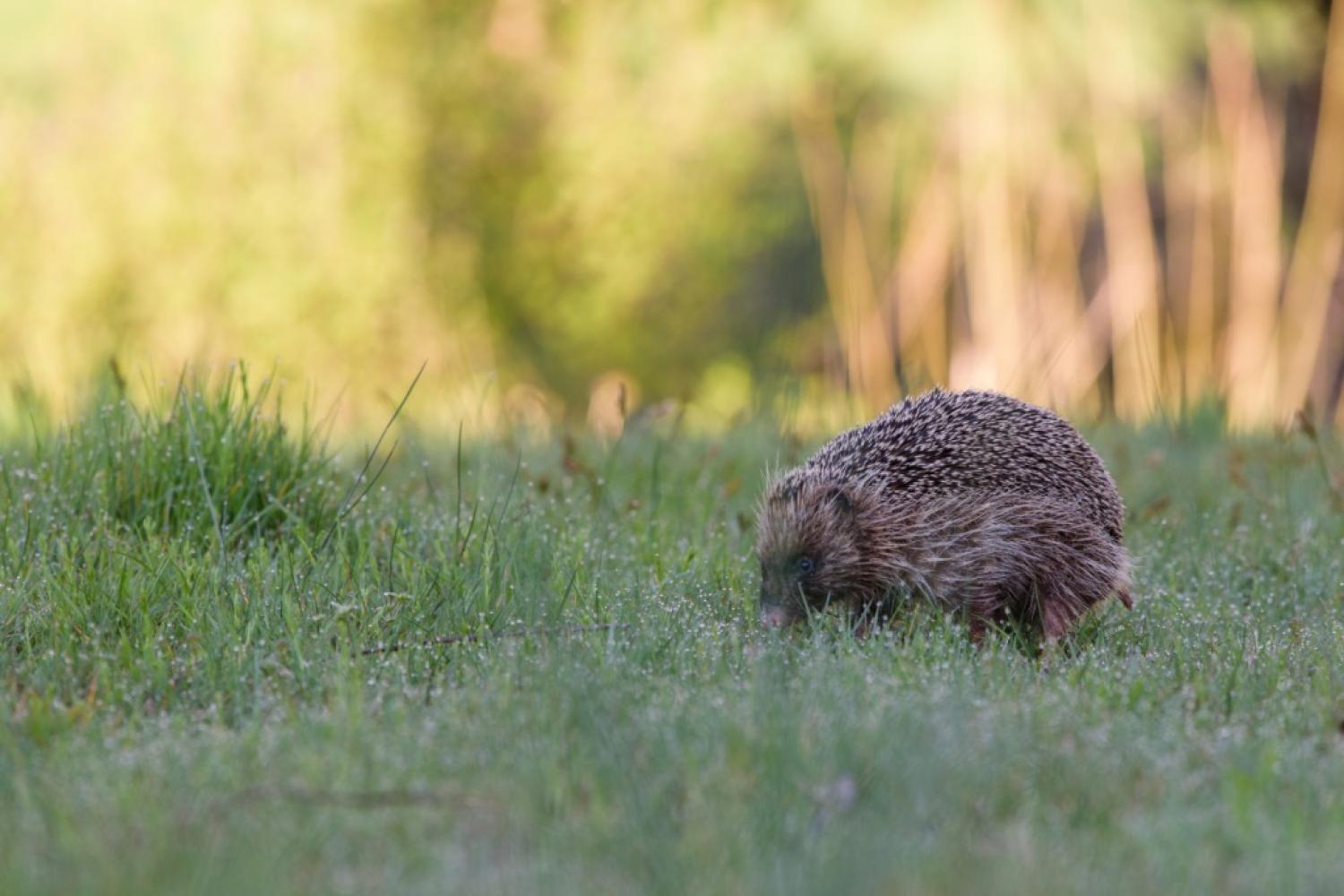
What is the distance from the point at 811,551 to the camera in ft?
15.3

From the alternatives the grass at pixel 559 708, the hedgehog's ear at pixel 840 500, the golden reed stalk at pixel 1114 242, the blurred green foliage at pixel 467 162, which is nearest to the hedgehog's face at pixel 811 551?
the hedgehog's ear at pixel 840 500

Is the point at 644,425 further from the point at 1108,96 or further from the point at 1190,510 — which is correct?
the point at 1108,96

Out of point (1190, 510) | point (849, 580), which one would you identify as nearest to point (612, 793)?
point (849, 580)

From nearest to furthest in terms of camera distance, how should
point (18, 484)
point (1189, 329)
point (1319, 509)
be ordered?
point (18, 484), point (1319, 509), point (1189, 329)

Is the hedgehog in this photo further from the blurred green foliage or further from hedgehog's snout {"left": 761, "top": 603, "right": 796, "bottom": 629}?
the blurred green foliage

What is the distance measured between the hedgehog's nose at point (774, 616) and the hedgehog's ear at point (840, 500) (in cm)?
40

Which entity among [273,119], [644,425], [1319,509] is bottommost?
[1319,509]

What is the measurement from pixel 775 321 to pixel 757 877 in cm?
1518

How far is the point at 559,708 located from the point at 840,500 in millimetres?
1660

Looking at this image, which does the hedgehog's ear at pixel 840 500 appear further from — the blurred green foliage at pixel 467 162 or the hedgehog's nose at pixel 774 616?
the blurred green foliage at pixel 467 162

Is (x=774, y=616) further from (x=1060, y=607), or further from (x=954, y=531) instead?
(x=1060, y=607)

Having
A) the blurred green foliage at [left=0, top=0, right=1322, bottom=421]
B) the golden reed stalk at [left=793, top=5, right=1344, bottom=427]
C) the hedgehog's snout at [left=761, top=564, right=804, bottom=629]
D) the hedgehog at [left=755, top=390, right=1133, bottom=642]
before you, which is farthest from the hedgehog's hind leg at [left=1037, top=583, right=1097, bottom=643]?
the blurred green foliage at [left=0, top=0, right=1322, bottom=421]

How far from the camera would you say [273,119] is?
1405cm

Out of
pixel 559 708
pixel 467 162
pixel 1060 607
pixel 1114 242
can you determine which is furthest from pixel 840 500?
pixel 467 162
